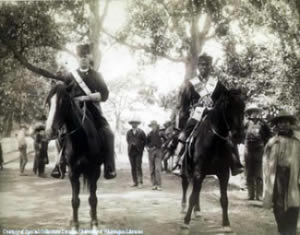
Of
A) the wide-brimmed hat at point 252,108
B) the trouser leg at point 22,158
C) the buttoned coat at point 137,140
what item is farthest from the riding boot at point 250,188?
the trouser leg at point 22,158

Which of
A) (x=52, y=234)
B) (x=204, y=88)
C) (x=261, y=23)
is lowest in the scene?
(x=52, y=234)

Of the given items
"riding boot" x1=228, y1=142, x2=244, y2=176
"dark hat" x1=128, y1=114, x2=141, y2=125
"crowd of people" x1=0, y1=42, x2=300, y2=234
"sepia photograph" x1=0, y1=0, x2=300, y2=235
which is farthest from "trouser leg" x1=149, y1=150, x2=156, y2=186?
"riding boot" x1=228, y1=142, x2=244, y2=176

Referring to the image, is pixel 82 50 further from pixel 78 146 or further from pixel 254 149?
pixel 254 149

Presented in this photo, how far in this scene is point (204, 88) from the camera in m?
6.17

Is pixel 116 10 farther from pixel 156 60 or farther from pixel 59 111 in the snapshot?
pixel 59 111

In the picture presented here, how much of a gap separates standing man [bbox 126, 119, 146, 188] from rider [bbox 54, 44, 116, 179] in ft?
8.73

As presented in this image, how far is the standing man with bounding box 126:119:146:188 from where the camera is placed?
28.8ft

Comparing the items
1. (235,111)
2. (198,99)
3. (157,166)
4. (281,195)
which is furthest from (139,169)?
(281,195)

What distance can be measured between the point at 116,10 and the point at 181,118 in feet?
6.57

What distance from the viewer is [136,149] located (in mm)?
9227

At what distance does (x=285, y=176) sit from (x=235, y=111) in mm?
1093

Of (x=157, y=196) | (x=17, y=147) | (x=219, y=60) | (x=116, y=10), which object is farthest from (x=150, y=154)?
(x=116, y=10)

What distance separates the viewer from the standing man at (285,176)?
5.25m

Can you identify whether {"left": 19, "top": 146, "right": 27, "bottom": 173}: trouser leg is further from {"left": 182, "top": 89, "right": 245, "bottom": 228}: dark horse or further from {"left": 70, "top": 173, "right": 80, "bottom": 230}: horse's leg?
{"left": 182, "top": 89, "right": 245, "bottom": 228}: dark horse
